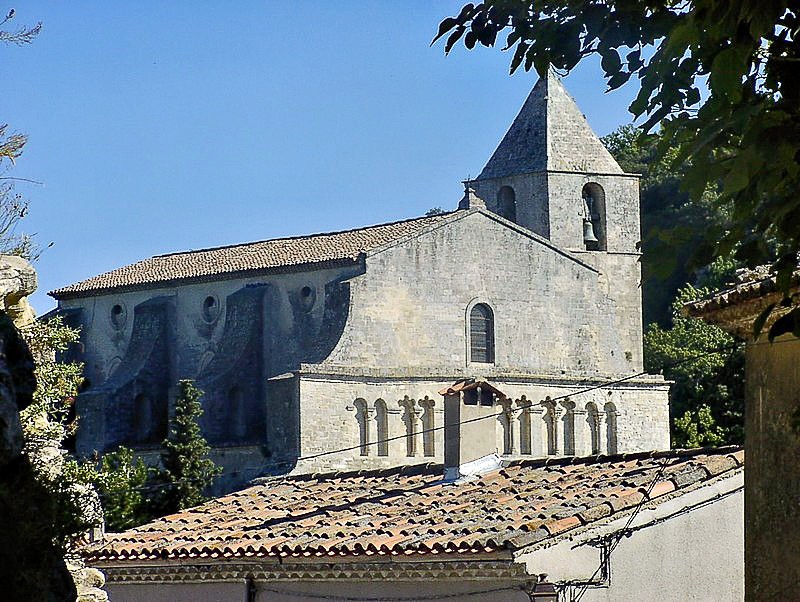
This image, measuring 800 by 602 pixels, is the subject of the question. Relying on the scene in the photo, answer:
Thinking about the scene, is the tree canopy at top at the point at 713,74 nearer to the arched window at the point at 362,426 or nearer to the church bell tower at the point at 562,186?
the arched window at the point at 362,426

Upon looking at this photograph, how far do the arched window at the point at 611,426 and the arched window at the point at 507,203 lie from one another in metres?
9.92

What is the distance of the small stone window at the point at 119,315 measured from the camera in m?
54.6

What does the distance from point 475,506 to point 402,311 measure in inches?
1152

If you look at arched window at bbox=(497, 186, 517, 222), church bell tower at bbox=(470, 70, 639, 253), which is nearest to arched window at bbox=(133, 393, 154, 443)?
church bell tower at bbox=(470, 70, 639, 253)

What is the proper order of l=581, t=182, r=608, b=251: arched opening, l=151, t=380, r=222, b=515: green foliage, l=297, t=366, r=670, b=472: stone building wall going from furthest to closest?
l=581, t=182, r=608, b=251: arched opening
l=297, t=366, r=670, b=472: stone building wall
l=151, t=380, r=222, b=515: green foliage

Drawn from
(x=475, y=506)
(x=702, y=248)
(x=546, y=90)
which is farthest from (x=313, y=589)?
(x=546, y=90)

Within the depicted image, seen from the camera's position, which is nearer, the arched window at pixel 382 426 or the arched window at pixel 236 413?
the arched window at pixel 382 426

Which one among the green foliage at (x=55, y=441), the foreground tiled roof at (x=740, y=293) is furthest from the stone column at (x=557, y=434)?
the foreground tiled roof at (x=740, y=293)

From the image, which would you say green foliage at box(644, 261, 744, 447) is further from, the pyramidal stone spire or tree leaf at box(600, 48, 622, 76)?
tree leaf at box(600, 48, 622, 76)

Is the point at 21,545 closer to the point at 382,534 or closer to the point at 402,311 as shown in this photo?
the point at 382,534

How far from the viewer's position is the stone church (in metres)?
45.8

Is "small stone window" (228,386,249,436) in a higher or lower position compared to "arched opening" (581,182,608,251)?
lower

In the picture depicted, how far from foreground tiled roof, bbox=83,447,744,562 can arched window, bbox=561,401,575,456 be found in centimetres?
2643

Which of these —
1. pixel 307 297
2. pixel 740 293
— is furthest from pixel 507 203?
pixel 740 293
